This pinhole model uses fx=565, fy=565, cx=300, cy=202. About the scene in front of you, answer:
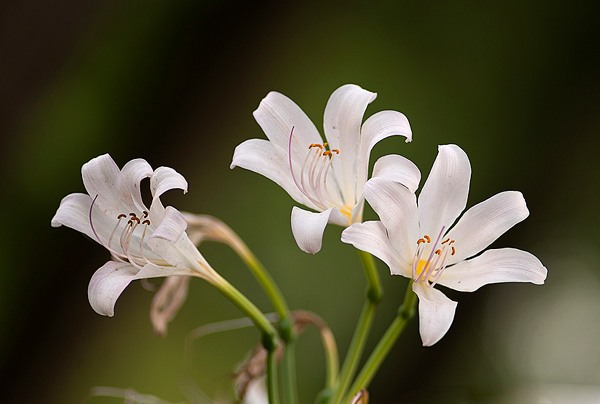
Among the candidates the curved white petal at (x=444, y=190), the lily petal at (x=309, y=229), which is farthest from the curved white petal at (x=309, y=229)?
the curved white petal at (x=444, y=190)

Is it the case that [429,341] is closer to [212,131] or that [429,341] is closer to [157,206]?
[157,206]

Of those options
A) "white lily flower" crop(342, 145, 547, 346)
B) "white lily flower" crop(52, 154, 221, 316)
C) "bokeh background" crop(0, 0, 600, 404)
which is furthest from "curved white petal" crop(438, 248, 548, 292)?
"bokeh background" crop(0, 0, 600, 404)

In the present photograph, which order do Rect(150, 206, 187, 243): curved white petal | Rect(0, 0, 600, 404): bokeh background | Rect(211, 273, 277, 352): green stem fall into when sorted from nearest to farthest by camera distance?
1. Rect(150, 206, 187, 243): curved white petal
2. Rect(211, 273, 277, 352): green stem
3. Rect(0, 0, 600, 404): bokeh background

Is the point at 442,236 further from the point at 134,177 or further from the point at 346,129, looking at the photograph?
the point at 134,177

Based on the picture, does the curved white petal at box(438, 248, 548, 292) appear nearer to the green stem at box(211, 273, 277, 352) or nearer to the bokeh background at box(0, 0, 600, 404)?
the green stem at box(211, 273, 277, 352)

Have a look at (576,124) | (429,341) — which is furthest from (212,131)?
(429,341)

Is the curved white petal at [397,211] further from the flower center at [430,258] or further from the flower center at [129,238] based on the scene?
the flower center at [129,238]
